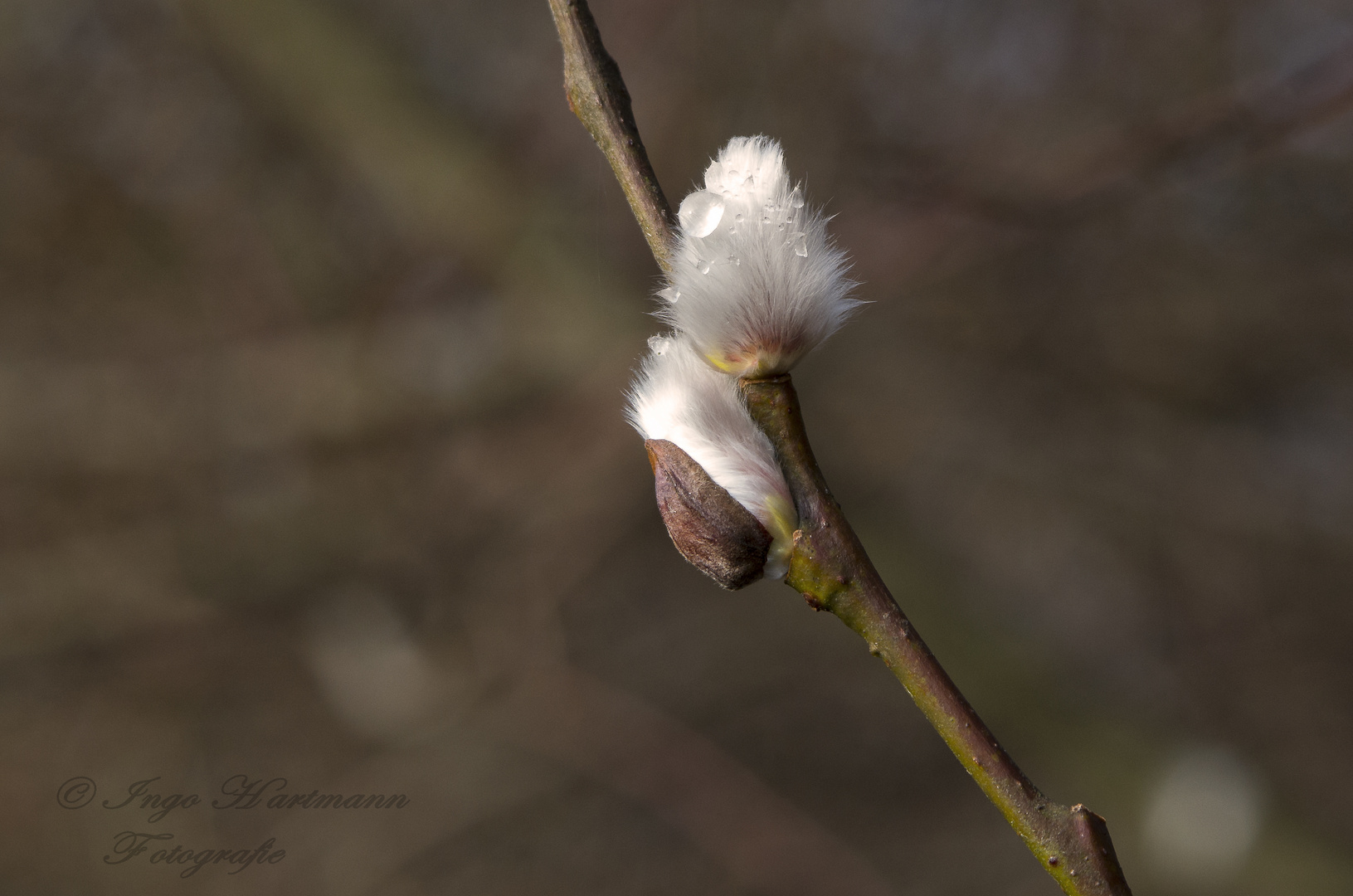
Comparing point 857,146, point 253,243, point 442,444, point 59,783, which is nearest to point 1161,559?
point 857,146

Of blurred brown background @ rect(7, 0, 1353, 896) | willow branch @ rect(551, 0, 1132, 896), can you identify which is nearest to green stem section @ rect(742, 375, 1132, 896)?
willow branch @ rect(551, 0, 1132, 896)

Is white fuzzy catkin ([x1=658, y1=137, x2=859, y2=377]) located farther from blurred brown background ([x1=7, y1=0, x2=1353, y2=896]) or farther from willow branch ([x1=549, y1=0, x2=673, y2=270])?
blurred brown background ([x1=7, y1=0, x2=1353, y2=896])

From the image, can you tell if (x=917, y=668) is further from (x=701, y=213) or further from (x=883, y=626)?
(x=701, y=213)

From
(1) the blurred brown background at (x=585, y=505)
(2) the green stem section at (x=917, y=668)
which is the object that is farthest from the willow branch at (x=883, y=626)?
(1) the blurred brown background at (x=585, y=505)

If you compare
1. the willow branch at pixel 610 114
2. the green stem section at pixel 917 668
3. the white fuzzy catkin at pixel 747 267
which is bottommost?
the green stem section at pixel 917 668

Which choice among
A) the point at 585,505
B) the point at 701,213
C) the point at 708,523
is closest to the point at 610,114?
the point at 701,213

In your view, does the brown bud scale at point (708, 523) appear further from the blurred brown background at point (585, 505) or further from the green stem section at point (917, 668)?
the blurred brown background at point (585, 505)
